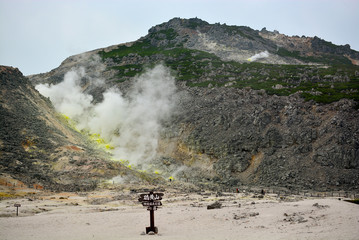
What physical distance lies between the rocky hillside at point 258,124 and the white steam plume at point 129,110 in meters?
2.75

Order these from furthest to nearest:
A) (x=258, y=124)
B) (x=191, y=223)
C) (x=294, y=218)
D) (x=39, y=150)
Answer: (x=258, y=124) < (x=39, y=150) < (x=191, y=223) < (x=294, y=218)

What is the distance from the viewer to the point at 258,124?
194ft

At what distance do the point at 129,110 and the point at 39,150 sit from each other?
26929 mm

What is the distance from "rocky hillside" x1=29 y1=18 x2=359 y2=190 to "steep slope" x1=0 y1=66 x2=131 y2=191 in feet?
45.9

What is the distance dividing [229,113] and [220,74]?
27.9 m

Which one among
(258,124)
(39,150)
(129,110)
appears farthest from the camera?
(129,110)

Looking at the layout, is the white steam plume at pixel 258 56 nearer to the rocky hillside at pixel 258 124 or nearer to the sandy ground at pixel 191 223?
the rocky hillside at pixel 258 124

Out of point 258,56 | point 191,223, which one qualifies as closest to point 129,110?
point 258,56

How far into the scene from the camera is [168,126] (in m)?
68.3

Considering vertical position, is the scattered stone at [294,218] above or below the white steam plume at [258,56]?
below

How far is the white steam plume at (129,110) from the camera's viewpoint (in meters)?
68.2

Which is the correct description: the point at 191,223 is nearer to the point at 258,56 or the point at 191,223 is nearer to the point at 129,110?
the point at 129,110

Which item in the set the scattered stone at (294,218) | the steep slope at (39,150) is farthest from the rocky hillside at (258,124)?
the scattered stone at (294,218)

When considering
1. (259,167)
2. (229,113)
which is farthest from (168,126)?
(259,167)
